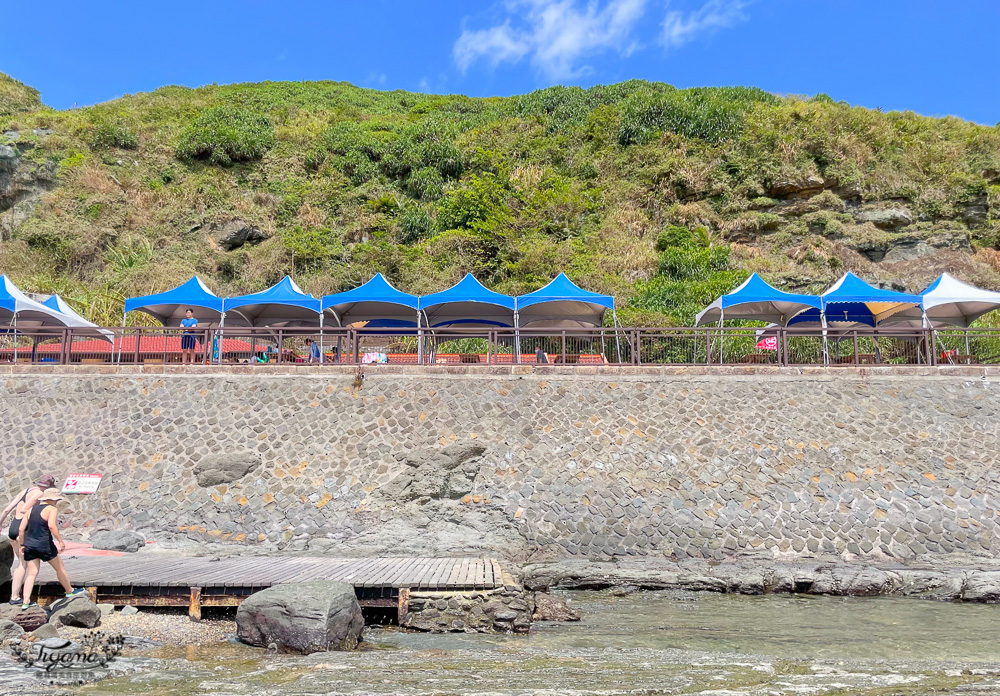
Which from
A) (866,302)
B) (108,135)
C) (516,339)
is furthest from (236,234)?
(866,302)

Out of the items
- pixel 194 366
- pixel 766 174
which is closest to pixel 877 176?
pixel 766 174

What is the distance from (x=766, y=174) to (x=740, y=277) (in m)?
8.18

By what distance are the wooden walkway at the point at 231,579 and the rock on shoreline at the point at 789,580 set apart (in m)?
1.41

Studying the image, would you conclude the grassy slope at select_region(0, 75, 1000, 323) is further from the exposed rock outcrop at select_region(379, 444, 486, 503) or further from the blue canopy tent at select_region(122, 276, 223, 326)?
the exposed rock outcrop at select_region(379, 444, 486, 503)

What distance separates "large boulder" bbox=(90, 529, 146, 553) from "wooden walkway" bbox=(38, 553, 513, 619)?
91cm

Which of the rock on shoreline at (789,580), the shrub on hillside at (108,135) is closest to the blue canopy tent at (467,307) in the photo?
the rock on shoreline at (789,580)

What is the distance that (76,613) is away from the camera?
8.57 m

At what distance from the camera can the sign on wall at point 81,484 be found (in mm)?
13867

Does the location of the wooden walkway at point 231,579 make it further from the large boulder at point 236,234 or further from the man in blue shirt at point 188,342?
the large boulder at point 236,234

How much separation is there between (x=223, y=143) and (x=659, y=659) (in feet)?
121

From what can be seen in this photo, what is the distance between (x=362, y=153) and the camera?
128ft

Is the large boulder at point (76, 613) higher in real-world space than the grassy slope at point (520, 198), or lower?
lower

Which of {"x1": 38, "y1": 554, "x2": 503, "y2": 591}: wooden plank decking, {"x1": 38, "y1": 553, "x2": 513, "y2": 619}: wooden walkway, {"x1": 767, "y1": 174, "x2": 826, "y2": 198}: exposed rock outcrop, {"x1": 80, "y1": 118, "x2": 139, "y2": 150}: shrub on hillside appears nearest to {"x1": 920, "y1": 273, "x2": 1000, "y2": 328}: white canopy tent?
{"x1": 38, "y1": 554, "x2": 503, "y2": 591}: wooden plank decking

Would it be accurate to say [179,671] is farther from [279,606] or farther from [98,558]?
[98,558]
